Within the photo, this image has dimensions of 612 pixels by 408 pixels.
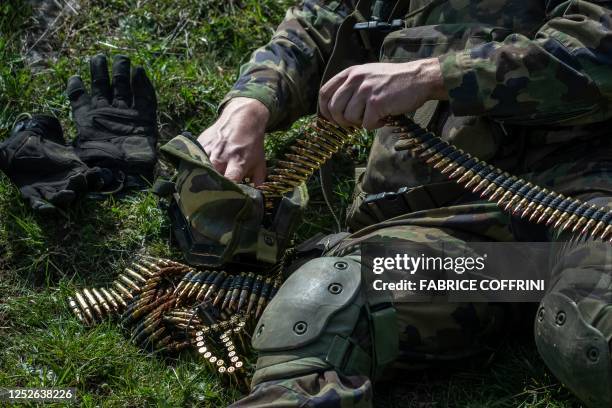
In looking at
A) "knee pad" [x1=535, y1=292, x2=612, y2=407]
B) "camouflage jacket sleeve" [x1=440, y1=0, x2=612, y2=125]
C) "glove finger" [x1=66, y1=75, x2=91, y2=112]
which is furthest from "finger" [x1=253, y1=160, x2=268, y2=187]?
"knee pad" [x1=535, y1=292, x2=612, y2=407]

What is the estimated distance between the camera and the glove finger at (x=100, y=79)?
5910mm

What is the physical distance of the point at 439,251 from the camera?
4.27 meters

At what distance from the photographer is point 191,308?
4.74 m

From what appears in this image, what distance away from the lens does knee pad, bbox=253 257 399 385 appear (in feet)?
12.5

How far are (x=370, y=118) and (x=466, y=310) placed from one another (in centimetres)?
89

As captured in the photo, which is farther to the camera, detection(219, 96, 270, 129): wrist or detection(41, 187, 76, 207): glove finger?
detection(41, 187, 76, 207): glove finger

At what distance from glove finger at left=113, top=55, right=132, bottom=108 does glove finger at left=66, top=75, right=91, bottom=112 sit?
6.3 inches

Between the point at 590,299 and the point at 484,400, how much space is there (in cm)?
72

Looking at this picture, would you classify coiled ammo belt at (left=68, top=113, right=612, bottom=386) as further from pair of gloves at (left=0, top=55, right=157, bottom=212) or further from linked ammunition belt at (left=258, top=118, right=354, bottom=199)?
pair of gloves at (left=0, top=55, right=157, bottom=212)

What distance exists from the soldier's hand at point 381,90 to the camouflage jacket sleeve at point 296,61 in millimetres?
867

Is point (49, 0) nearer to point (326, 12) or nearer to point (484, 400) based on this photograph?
point (326, 12)

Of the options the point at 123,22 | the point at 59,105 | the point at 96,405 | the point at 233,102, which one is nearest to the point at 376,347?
the point at 96,405

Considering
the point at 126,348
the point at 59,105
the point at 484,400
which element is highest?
the point at 59,105

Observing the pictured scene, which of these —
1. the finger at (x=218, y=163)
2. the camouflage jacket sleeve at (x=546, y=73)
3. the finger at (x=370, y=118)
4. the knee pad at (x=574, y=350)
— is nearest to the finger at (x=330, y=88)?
the finger at (x=370, y=118)
